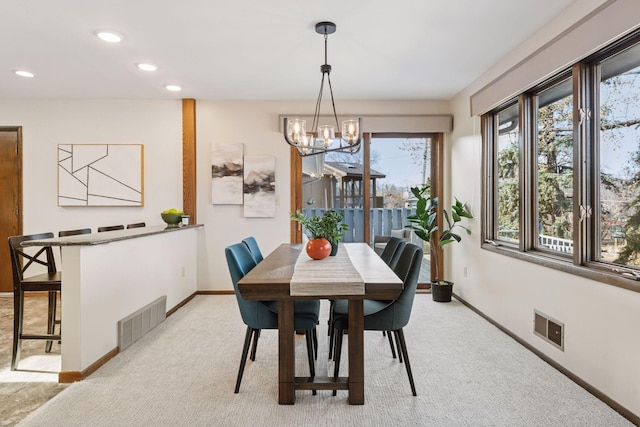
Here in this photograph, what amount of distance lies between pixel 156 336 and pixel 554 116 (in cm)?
375

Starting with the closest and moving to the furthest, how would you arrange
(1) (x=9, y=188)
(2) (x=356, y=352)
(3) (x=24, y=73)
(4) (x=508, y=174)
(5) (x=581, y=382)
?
(2) (x=356, y=352) < (5) (x=581, y=382) < (4) (x=508, y=174) < (3) (x=24, y=73) < (1) (x=9, y=188)

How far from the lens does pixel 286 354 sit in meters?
2.22

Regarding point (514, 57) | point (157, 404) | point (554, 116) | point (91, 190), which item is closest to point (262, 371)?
point (157, 404)

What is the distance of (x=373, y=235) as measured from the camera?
526cm

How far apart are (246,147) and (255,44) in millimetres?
1893

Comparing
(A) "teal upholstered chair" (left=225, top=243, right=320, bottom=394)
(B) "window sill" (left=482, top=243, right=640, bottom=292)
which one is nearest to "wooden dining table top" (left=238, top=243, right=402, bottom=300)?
(A) "teal upholstered chair" (left=225, top=243, right=320, bottom=394)

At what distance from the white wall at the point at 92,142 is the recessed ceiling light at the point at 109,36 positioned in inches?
72.5

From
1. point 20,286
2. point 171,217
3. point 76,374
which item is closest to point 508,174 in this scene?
point 171,217

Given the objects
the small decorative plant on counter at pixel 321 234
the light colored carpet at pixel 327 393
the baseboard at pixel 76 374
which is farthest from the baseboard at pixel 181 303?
the small decorative plant on counter at pixel 321 234

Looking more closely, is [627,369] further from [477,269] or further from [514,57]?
[514,57]

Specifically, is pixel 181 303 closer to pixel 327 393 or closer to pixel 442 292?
pixel 327 393

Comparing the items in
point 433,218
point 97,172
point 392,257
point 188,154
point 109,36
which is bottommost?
point 392,257

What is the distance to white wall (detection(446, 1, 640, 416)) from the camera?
216 centimetres

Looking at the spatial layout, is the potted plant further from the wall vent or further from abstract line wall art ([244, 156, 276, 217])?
abstract line wall art ([244, 156, 276, 217])
